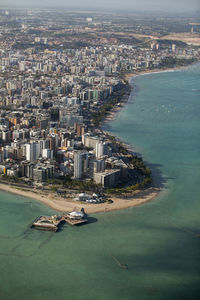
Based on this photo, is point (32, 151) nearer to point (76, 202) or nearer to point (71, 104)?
point (76, 202)

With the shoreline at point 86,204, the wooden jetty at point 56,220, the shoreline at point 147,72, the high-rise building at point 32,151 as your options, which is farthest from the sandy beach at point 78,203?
the shoreline at point 147,72

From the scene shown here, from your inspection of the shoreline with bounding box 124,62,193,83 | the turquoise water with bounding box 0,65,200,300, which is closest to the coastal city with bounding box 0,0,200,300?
the turquoise water with bounding box 0,65,200,300

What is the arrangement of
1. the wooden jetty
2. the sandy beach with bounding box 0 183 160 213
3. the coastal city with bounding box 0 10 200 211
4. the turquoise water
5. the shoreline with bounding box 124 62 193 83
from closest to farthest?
the turquoise water → the wooden jetty → the sandy beach with bounding box 0 183 160 213 → the coastal city with bounding box 0 10 200 211 → the shoreline with bounding box 124 62 193 83

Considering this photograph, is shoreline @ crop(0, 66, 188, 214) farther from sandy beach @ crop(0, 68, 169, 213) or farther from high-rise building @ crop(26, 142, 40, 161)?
high-rise building @ crop(26, 142, 40, 161)

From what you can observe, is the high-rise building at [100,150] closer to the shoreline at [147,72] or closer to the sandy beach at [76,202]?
the sandy beach at [76,202]

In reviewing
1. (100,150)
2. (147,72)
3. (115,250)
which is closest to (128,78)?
(147,72)

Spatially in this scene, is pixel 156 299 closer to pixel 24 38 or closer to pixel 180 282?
pixel 180 282
